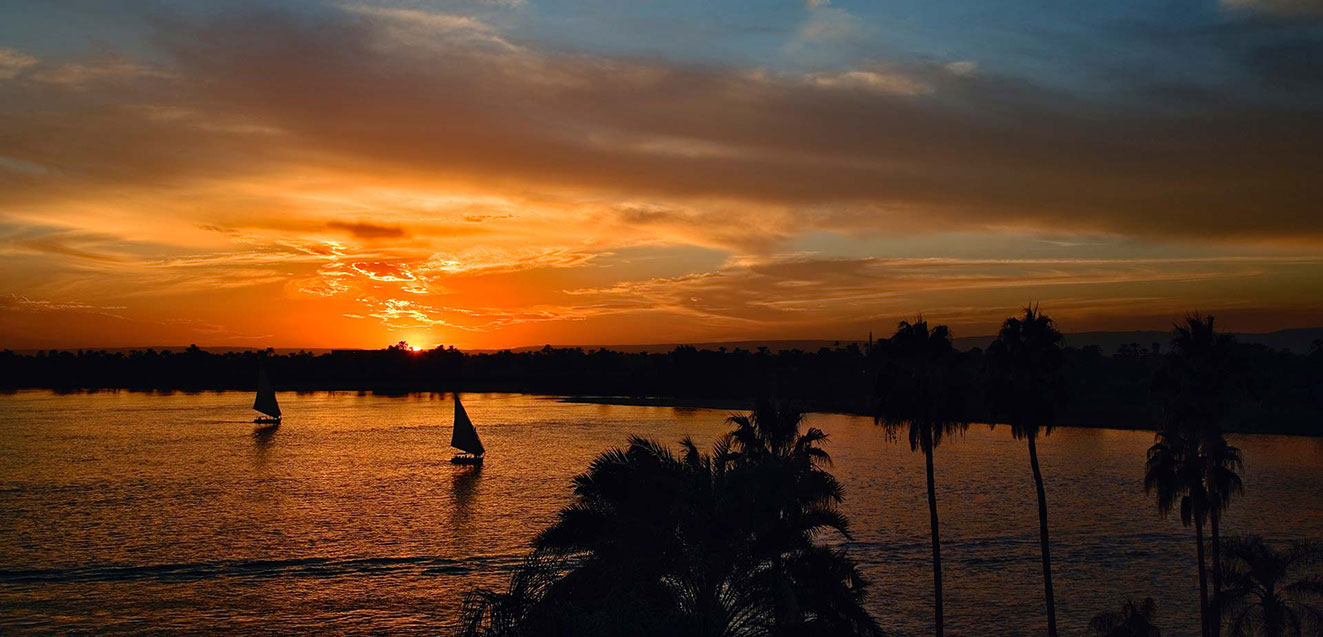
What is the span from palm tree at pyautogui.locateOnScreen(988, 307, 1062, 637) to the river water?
46.0ft

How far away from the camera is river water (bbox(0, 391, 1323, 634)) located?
170ft

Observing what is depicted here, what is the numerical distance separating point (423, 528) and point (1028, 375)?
1996 inches

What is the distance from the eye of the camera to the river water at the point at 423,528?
51.7 m

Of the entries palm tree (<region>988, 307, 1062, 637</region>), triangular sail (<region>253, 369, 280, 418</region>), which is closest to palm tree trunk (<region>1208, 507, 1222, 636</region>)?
palm tree (<region>988, 307, 1062, 637</region>)

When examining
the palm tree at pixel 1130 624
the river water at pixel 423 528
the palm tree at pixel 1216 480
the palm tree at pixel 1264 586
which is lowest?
the river water at pixel 423 528

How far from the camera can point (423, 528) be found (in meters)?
74.9

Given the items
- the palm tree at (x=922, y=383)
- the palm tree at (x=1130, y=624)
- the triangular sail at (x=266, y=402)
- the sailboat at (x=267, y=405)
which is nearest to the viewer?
the palm tree at (x=1130, y=624)

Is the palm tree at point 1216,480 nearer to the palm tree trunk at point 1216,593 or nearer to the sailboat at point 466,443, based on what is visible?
the palm tree trunk at point 1216,593

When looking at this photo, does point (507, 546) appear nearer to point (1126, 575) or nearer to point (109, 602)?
point (109, 602)

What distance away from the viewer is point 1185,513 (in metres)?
40.5

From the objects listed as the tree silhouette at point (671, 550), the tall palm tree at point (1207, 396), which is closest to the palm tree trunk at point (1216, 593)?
the tall palm tree at point (1207, 396)

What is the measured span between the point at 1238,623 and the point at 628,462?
26.8m

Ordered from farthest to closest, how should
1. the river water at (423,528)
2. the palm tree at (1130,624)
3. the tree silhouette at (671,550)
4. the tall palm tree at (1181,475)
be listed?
the river water at (423,528) < the tall palm tree at (1181,475) < the palm tree at (1130,624) < the tree silhouette at (671,550)

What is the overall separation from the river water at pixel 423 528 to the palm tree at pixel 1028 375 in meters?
14.0
